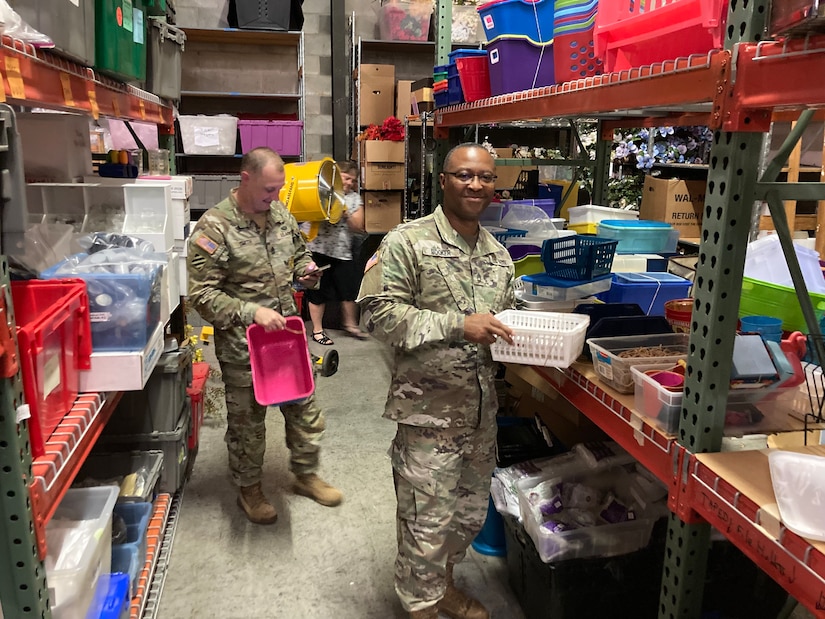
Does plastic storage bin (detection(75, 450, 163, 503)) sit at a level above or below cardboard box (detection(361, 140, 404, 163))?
below

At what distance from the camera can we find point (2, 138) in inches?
45.3

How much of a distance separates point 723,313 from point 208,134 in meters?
6.06

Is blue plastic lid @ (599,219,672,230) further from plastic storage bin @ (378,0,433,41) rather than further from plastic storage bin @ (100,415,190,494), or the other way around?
plastic storage bin @ (378,0,433,41)

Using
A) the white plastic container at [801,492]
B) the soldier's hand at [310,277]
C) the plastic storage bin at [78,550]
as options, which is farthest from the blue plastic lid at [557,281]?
the plastic storage bin at [78,550]

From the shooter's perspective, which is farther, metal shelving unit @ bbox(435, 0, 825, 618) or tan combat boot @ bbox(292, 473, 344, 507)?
tan combat boot @ bbox(292, 473, 344, 507)

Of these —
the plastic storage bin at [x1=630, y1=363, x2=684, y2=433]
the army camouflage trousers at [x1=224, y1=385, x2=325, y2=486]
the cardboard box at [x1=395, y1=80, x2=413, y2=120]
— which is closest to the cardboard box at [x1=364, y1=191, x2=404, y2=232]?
the cardboard box at [x1=395, y1=80, x2=413, y2=120]

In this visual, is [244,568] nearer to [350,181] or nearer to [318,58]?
[350,181]

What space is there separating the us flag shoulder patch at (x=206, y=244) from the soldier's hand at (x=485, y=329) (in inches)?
52.7

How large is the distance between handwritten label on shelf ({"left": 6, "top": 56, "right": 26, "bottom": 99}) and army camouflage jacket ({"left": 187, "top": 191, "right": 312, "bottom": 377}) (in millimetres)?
1451

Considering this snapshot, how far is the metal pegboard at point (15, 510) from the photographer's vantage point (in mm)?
1201

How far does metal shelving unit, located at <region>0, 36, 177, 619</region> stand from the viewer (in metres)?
1.18

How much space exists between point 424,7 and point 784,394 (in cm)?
622

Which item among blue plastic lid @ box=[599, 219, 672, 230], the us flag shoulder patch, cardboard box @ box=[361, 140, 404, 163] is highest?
cardboard box @ box=[361, 140, 404, 163]

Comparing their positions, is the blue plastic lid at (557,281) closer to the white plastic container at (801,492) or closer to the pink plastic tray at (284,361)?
the pink plastic tray at (284,361)
